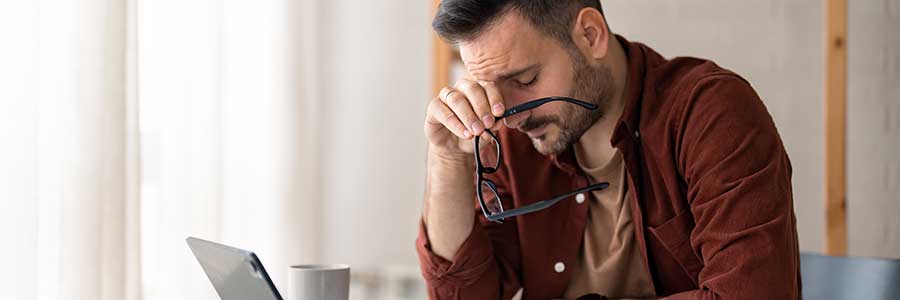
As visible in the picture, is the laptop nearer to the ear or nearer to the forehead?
the forehead

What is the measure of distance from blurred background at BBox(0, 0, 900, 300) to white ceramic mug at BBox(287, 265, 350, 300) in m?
0.47

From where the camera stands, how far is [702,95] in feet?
4.79

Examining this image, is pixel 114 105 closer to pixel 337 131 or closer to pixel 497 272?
pixel 497 272

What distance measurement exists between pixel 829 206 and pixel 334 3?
1.32 metres

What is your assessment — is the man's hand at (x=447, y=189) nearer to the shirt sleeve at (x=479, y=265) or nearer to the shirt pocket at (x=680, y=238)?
the shirt sleeve at (x=479, y=265)

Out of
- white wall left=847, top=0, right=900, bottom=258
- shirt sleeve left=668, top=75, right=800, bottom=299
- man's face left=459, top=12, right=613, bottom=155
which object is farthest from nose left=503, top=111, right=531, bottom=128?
white wall left=847, top=0, right=900, bottom=258

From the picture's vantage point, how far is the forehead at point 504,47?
58.9 inches

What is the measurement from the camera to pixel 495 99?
143 cm

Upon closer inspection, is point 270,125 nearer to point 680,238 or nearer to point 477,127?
point 477,127

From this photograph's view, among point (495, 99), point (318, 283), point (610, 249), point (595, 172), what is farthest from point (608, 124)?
point (318, 283)

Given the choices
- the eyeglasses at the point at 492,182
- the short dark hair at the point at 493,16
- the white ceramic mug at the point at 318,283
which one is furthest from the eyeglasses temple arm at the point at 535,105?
the white ceramic mug at the point at 318,283

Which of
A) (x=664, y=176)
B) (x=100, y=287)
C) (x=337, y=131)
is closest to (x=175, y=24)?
(x=100, y=287)

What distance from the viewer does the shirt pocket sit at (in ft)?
4.93

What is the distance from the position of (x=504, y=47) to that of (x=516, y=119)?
11cm
